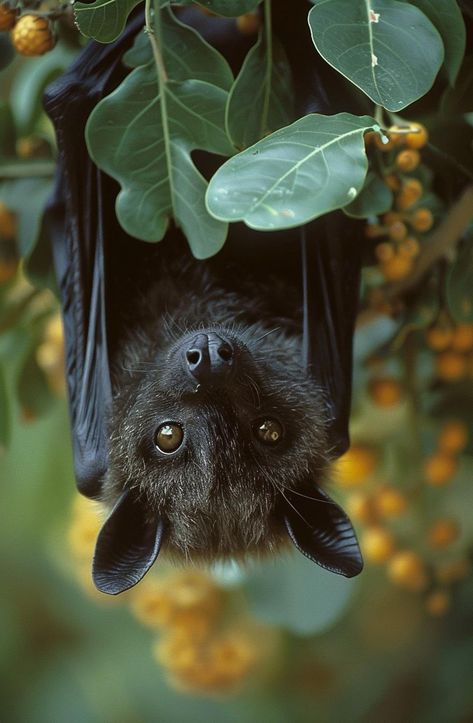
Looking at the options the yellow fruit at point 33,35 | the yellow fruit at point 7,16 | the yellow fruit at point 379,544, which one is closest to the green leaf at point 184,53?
the yellow fruit at point 33,35

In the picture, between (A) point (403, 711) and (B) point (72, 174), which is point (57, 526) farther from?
(B) point (72, 174)

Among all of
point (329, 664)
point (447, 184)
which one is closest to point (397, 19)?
point (447, 184)

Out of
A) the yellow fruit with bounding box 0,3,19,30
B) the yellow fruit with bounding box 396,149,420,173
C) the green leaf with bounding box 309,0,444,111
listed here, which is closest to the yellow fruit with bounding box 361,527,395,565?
the yellow fruit with bounding box 396,149,420,173

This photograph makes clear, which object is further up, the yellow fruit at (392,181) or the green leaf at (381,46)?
the green leaf at (381,46)

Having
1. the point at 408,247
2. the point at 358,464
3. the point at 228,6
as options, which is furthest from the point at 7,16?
the point at 358,464

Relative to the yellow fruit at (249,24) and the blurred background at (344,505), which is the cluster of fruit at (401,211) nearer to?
the blurred background at (344,505)

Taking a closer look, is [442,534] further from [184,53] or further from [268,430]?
[184,53]

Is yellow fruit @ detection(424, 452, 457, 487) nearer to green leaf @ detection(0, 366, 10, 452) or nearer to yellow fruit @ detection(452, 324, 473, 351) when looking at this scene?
yellow fruit @ detection(452, 324, 473, 351)
